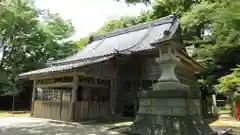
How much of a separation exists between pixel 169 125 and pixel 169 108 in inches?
18.5

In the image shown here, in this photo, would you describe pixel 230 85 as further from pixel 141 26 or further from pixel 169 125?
pixel 169 125

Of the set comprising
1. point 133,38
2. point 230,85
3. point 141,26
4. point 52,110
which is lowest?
point 52,110

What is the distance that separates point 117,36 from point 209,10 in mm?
6999

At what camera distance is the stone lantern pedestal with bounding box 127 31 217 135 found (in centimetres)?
597

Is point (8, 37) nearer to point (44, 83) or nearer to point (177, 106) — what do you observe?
point (44, 83)

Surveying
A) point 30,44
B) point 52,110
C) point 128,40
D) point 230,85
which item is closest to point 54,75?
point 52,110

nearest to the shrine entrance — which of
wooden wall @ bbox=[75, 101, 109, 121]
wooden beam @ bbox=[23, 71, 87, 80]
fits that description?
wooden wall @ bbox=[75, 101, 109, 121]

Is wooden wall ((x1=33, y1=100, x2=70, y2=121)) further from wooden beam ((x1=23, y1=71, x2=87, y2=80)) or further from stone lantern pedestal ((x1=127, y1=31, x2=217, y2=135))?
stone lantern pedestal ((x1=127, y1=31, x2=217, y2=135))

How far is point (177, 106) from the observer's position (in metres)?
6.05

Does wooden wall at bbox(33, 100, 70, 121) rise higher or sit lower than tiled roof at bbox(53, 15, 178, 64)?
lower

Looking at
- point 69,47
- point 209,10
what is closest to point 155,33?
point 209,10

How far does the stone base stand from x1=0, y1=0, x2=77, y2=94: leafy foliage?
1725cm

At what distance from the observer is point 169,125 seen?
607 cm

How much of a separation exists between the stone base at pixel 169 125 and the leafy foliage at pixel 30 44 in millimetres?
17254
